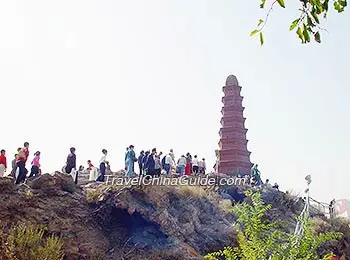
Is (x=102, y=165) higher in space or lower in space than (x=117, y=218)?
higher

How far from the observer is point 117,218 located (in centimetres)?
1482

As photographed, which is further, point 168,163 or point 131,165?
point 168,163

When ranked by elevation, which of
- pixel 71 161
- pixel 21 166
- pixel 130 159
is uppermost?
pixel 130 159

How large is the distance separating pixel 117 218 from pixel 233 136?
20891 millimetres

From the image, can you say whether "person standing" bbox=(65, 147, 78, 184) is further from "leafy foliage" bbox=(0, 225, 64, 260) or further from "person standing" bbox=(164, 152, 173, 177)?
"person standing" bbox=(164, 152, 173, 177)

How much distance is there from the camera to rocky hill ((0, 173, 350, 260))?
12884mm

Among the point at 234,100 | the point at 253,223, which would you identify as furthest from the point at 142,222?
the point at 234,100

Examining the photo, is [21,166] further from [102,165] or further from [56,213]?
[102,165]

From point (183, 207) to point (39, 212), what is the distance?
16.8ft

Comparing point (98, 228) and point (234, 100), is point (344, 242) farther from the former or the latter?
point (234, 100)

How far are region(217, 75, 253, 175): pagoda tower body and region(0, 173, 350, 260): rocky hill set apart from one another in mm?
16694

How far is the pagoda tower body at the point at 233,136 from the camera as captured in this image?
3362 cm

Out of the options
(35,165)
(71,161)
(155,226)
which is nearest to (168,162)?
(71,161)

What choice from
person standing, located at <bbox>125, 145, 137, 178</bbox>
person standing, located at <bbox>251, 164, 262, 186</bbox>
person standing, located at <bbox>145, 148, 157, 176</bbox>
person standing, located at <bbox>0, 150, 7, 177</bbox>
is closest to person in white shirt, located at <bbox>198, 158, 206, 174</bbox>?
person standing, located at <bbox>251, 164, 262, 186</bbox>
